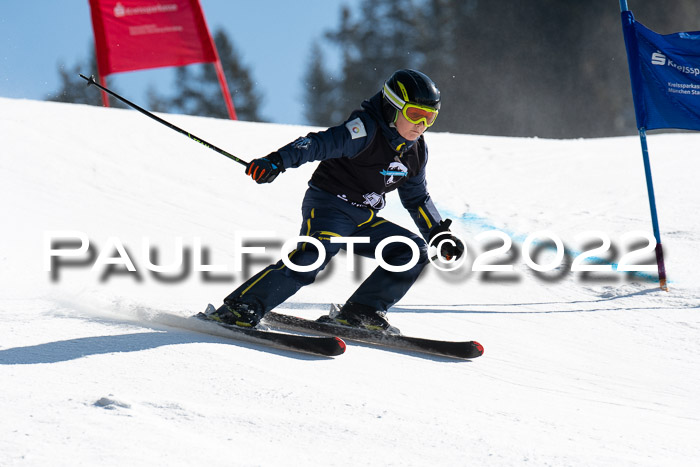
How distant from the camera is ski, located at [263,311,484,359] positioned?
12.5 feet

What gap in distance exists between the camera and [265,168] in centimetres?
337

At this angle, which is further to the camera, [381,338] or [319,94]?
[319,94]

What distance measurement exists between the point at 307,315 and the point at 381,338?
2.36 feet

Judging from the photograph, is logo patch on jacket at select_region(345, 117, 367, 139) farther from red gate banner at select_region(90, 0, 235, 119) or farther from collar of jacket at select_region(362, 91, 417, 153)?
red gate banner at select_region(90, 0, 235, 119)

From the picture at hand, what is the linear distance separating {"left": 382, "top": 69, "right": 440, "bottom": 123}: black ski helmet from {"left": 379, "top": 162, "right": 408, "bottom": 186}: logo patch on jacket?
23 cm

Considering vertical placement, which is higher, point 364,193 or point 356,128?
point 356,128

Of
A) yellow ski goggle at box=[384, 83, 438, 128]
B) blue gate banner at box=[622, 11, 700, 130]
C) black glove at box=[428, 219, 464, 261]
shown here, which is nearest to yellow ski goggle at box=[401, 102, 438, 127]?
yellow ski goggle at box=[384, 83, 438, 128]

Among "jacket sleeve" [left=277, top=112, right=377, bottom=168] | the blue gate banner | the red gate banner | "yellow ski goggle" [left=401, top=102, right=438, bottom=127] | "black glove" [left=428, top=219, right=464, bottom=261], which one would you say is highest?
the red gate banner

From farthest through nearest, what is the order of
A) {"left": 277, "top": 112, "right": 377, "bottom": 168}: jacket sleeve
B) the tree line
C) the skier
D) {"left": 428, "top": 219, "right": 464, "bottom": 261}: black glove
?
the tree line < {"left": 428, "top": 219, "right": 464, "bottom": 261}: black glove < the skier < {"left": 277, "top": 112, "right": 377, "bottom": 168}: jacket sleeve

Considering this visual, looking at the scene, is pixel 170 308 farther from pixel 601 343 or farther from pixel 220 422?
pixel 601 343

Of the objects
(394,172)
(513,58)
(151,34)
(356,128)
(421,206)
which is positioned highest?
→ (513,58)

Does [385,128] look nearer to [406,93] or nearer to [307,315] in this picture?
[406,93]

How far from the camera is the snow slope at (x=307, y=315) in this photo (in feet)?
7.70

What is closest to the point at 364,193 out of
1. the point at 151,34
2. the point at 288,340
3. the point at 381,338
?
the point at 381,338
